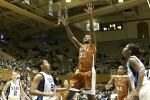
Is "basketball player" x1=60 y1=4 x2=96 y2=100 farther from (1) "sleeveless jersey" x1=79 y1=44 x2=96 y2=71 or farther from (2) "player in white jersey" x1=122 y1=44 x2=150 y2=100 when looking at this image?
(2) "player in white jersey" x1=122 y1=44 x2=150 y2=100

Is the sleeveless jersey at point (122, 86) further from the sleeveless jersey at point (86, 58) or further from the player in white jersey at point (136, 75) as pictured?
the player in white jersey at point (136, 75)

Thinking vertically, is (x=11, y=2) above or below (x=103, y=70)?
above

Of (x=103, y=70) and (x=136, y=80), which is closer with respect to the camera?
(x=136, y=80)

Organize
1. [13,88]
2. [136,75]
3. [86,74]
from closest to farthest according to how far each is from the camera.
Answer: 1. [136,75]
2. [86,74]
3. [13,88]

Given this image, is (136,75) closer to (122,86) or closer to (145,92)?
(145,92)

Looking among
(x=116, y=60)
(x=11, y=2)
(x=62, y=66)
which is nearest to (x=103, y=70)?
(x=116, y=60)

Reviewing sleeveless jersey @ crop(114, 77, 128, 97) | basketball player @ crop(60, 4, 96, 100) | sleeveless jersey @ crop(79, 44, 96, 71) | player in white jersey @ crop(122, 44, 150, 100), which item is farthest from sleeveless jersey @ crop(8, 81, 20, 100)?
player in white jersey @ crop(122, 44, 150, 100)

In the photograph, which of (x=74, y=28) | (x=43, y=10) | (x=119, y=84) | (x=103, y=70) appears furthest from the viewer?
(x=74, y=28)

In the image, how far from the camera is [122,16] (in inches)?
1216

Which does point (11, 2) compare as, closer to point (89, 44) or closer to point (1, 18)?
point (1, 18)

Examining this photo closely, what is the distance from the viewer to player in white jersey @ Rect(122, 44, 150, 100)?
4826 mm

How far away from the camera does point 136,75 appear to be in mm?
5062

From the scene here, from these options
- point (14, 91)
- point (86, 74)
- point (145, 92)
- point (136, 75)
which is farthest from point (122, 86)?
point (14, 91)

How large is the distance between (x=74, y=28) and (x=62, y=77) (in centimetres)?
635
